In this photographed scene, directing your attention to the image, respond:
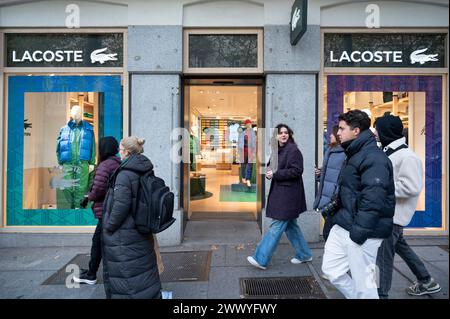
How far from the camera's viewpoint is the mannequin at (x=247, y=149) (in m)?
7.99

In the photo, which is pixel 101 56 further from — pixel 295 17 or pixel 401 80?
pixel 401 80

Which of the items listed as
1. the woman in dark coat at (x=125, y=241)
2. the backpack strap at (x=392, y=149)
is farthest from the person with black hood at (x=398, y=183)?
the woman in dark coat at (x=125, y=241)

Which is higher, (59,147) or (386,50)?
(386,50)

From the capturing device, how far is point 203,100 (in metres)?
7.79

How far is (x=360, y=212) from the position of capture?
9.12 ft

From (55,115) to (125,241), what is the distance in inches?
160

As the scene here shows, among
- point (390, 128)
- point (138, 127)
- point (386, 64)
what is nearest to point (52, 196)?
point (138, 127)

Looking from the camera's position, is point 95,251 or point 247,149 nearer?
point 95,251

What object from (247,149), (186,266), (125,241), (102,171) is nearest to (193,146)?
(247,149)

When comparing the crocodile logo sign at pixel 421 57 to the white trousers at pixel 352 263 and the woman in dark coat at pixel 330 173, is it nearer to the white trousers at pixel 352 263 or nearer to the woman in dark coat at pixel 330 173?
the woman in dark coat at pixel 330 173

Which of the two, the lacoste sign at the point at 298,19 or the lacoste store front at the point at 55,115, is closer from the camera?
the lacoste sign at the point at 298,19

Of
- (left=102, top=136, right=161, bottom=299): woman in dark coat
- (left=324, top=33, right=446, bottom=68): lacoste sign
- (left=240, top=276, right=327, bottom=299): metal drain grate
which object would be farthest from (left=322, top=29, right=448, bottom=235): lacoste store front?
(left=102, top=136, right=161, bottom=299): woman in dark coat

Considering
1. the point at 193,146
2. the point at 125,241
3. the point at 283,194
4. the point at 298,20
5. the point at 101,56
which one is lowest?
the point at 125,241

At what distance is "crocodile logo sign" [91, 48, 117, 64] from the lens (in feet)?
19.9
